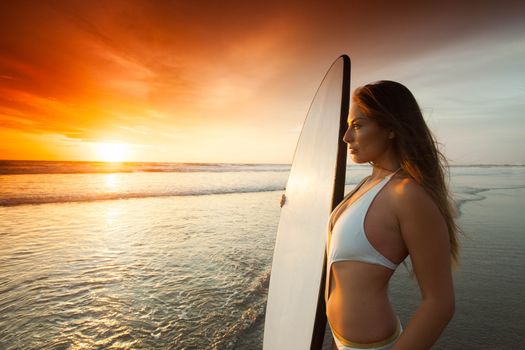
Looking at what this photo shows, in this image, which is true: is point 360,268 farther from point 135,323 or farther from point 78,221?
point 78,221

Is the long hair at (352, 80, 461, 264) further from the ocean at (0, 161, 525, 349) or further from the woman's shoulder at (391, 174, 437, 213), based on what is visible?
the ocean at (0, 161, 525, 349)

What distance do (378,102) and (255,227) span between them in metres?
6.82

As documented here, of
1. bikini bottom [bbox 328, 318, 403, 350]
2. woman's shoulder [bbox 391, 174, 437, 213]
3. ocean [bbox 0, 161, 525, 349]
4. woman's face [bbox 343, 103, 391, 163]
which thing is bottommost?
ocean [bbox 0, 161, 525, 349]

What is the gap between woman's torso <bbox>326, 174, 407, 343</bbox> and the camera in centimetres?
102

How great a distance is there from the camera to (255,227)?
7.71 meters

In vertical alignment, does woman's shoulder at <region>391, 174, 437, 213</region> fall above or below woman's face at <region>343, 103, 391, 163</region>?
below

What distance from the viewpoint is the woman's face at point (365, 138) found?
120 centimetres

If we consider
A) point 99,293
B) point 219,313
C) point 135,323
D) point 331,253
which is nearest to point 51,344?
point 135,323

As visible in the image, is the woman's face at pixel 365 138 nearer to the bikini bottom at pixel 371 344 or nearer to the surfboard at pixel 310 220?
the surfboard at pixel 310 220

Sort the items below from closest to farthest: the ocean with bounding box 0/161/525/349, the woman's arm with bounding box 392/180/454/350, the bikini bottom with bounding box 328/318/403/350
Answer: the woman's arm with bounding box 392/180/454/350, the bikini bottom with bounding box 328/318/403/350, the ocean with bounding box 0/161/525/349

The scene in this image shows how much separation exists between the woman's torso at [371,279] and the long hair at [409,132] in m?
0.11

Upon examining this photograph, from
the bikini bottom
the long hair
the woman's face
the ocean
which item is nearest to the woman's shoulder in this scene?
the long hair

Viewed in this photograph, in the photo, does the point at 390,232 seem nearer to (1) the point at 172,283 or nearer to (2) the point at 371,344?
(2) the point at 371,344

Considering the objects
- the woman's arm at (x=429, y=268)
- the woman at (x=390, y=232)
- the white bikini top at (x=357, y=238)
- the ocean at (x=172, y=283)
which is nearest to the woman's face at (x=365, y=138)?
the woman at (x=390, y=232)
